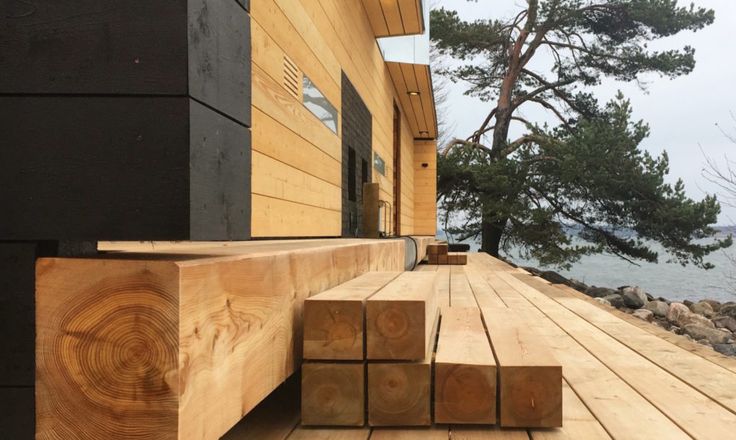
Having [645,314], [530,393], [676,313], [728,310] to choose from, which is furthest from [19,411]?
[728,310]

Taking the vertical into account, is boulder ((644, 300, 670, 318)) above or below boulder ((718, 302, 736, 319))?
above

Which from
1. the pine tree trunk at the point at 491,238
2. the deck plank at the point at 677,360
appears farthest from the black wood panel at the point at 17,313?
the pine tree trunk at the point at 491,238

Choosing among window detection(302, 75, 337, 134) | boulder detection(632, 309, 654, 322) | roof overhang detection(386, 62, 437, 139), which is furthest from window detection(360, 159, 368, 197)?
boulder detection(632, 309, 654, 322)

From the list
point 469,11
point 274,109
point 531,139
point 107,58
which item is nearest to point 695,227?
point 531,139

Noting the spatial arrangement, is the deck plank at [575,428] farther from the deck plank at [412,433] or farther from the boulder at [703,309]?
the boulder at [703,309]

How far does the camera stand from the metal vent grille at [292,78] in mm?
3231

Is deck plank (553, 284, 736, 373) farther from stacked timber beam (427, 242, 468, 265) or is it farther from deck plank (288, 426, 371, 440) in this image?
stacked timber beam (427, 242, 468, 265)

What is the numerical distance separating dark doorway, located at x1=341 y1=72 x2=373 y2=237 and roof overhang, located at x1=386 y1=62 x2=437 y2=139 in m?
2.18

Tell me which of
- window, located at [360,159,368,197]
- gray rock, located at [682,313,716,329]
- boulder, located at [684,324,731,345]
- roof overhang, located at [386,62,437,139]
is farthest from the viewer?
gray rock, located at [682,313,716,329]

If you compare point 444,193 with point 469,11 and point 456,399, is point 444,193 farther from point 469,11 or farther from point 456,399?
point 456,399

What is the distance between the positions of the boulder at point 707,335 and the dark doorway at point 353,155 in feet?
17.8

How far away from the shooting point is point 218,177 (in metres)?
1.06

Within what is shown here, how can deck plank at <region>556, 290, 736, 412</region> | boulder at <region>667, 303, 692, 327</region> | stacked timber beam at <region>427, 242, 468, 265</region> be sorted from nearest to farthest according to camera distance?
1. deck plank at <region>556, 290, 736, 412</region>
2. stacked timber beam at <region>427, 242, 468, 265</region>
3. boulder at <region>667, 303, 692, 327</region>

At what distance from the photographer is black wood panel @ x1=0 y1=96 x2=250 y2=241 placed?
36.6 inches
